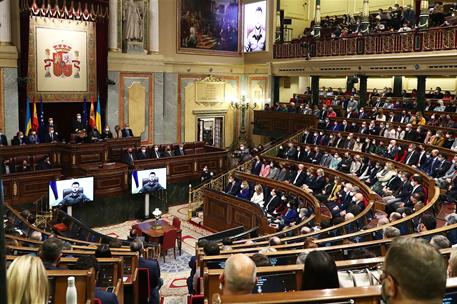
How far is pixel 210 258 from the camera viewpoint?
513cm

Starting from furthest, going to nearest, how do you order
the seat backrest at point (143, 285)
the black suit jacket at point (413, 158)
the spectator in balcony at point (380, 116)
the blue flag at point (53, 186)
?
the spectator in balcony at point (380, 116), the black suit jacket at point (413, 158), the blue flag at point (53, 186), the seat backrest at point (143, 285)

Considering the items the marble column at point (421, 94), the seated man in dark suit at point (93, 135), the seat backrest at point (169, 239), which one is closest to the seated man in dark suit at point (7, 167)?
the seated man in dark suit at point (93, 135)

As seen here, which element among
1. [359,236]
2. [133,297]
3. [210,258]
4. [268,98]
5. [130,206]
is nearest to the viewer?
[210,258]

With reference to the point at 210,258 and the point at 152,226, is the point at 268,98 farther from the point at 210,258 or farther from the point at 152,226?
the point at 210,258

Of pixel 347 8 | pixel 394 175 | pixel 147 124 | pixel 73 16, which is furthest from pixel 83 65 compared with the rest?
pixel 347 8

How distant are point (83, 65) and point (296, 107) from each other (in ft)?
27.4

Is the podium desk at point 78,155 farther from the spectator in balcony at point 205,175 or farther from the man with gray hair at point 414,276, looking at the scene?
the man with gray hair at point 414,276

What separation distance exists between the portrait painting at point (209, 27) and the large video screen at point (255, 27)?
1.38ft

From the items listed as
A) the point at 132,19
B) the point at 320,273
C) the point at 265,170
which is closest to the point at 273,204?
the point at 265,170

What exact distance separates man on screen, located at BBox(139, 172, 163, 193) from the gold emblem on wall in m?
5.24

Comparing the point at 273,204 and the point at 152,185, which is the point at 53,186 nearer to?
the point at 152,185

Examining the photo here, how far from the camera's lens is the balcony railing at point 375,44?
15.7 m

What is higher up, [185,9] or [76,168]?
[185,9]

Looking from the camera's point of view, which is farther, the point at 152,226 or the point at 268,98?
the point at 268,98
